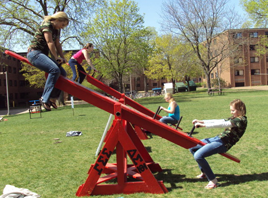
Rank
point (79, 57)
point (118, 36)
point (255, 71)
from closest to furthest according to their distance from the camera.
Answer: point (79, 57)
point (118, 36)
point (255, 71)

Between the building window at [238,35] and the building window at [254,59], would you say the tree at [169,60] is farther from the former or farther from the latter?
the building window at [254,59]

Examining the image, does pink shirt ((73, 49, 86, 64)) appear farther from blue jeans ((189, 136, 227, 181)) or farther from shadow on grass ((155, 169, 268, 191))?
blue jeans ((189, 136, 227, 181))

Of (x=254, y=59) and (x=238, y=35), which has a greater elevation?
(x=238, y=35)

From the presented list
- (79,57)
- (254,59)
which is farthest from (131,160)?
(254,59)

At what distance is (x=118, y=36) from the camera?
1458 inches

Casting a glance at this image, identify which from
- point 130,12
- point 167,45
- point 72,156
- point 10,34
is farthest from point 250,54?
point 72,156

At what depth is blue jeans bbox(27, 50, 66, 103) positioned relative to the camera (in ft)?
13.4

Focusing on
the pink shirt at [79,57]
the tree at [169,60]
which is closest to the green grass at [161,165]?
the pink shirt at [79,57]

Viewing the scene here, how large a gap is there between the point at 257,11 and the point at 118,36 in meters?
21.8

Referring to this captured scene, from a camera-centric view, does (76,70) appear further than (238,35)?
No

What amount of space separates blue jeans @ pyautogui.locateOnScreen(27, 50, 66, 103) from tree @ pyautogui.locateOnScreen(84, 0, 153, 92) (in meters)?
32.5

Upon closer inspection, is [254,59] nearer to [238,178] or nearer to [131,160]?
[238,178]

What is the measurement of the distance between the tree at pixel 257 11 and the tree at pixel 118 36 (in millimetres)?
16489

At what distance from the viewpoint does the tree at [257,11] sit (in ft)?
126
